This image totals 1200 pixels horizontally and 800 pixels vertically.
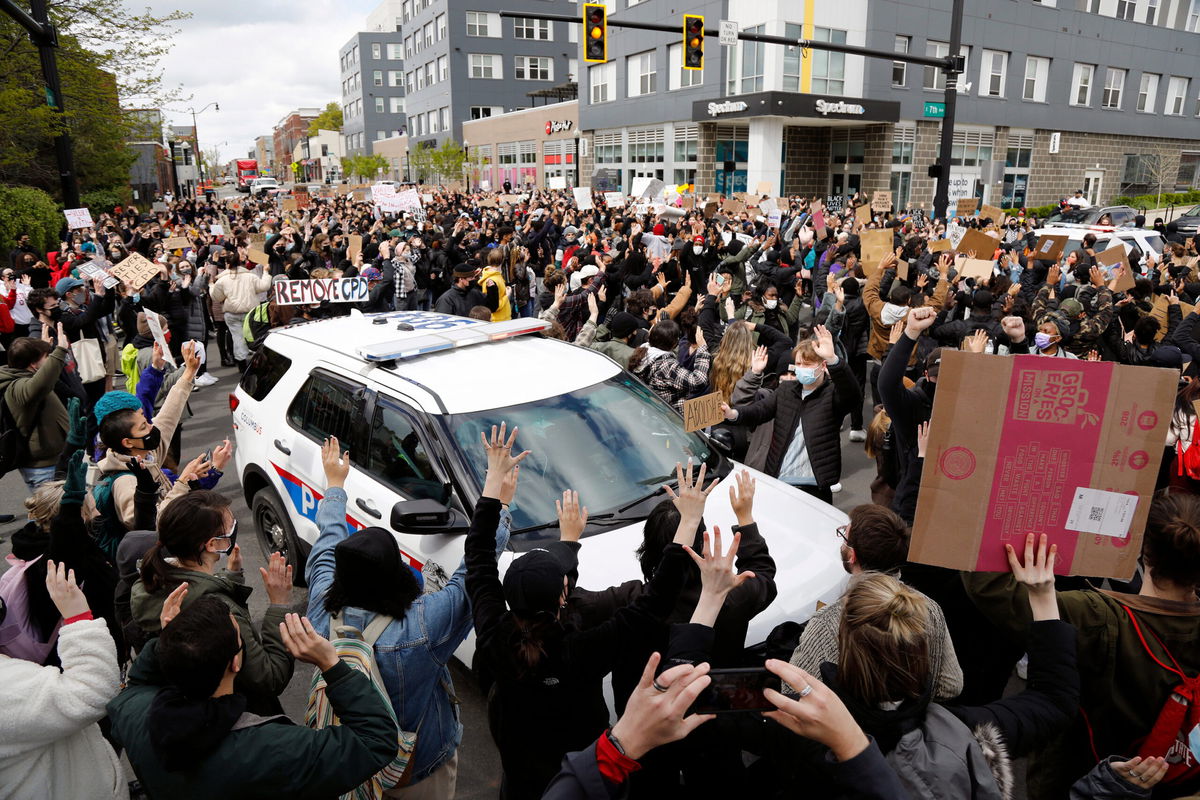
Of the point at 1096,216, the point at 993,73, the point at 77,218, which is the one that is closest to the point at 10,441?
the point at 77,218

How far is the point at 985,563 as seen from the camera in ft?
7.63

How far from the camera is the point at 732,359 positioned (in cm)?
601

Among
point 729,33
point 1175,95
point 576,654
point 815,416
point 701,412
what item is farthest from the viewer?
point 1175,95

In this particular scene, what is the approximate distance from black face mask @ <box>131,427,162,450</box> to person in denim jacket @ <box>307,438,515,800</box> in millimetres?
1669

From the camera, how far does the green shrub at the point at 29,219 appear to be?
17.7 m

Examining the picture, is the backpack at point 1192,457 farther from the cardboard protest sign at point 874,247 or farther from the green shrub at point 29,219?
the green shrub at point 29,219

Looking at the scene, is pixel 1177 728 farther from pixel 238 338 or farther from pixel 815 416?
pixel 238 338

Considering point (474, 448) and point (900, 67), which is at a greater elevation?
point (900, 67)

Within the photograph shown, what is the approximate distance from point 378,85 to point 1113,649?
323 feet

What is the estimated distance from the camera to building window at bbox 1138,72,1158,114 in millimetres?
43281

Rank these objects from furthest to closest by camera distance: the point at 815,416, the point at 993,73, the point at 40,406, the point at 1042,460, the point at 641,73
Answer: the point at 641,73 → the point at 993,73 → the point at 40,406 → the point at 815,416 → the point at 1042,460

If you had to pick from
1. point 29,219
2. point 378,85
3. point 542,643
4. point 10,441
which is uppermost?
point 378,85

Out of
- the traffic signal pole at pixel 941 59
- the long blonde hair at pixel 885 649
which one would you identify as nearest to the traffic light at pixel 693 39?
the traffic signal pole at pixel 941 59

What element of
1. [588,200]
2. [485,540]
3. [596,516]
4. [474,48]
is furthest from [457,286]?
[474,48]
